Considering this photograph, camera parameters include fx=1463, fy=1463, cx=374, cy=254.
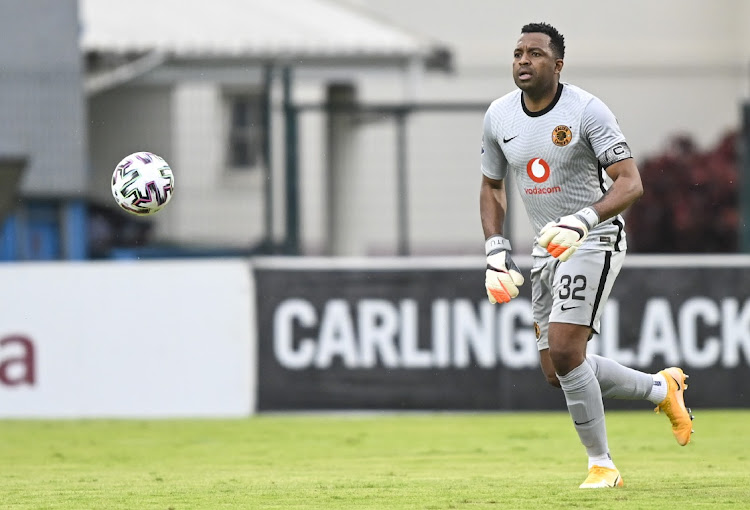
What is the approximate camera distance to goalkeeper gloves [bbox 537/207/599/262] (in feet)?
22.0

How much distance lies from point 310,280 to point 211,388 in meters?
1.27

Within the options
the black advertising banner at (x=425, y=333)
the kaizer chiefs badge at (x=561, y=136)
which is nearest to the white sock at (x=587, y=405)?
the kaizer chiefs badge at (x=561, y=136)

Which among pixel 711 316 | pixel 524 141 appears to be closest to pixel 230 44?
pixel 711 316

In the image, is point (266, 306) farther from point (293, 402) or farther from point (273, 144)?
point (273, 144)

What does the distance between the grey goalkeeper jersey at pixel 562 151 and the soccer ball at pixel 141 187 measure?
189cm

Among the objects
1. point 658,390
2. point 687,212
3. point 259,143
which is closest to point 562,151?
point 658,390

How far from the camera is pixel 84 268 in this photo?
41.5 ft

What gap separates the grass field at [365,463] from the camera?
6871 mm

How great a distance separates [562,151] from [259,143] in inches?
346

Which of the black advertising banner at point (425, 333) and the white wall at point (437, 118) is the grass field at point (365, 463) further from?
the white wall at point (437, 118)

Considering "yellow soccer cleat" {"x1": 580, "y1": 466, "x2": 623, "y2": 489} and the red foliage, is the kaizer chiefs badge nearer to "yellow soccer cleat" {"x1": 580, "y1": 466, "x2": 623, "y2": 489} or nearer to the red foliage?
Result: "yellow soccer cleat" {"x1": 580, "y1": 466, "x2": 623, "y2": 489}

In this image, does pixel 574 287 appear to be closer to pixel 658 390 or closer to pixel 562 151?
pixel 562 151

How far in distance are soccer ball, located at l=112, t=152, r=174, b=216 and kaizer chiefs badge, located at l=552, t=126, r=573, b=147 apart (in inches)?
89.3

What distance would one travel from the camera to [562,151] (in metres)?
7.18
